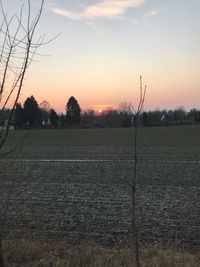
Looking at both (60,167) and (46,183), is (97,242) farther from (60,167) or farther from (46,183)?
(60,167)

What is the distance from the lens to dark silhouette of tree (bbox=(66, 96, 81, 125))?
172750 millimetres

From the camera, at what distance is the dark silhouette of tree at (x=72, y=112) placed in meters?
173

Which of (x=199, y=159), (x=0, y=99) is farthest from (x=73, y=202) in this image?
(x=199, y=159)

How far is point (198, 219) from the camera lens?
42.1 ft

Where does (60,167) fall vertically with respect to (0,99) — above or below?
below

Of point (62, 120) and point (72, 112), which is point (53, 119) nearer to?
point (62, 120)

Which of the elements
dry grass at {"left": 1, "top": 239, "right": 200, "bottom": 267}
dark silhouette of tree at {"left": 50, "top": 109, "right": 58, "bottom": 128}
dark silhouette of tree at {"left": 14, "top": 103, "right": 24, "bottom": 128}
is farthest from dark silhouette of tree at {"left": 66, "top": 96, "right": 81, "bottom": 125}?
dark silhouette of tree at {"left": 14, "top": 103, "right": 24, "bottom": 128}

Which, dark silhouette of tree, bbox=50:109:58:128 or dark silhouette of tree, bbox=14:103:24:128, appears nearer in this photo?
dark silhouette of tree, bbox=14:103:24:128

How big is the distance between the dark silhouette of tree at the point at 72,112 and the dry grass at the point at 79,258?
160308 millimetres

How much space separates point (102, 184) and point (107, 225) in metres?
9.05

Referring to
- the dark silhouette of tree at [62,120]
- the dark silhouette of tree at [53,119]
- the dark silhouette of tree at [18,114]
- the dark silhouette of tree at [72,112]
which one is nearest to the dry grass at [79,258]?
the dark silhouette of tree at [18,114]

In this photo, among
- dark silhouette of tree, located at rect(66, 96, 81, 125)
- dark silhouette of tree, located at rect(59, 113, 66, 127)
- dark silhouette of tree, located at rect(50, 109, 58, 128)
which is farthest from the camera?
dark silhouette of tree, located at rect(66, 96, 81, 125)

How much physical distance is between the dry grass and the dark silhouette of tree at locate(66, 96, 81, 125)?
160308 mm

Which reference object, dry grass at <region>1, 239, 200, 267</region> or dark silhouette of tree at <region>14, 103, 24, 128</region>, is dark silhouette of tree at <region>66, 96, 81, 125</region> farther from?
dark silhouette of tree at <region>14, 103, 24, 128</region>
